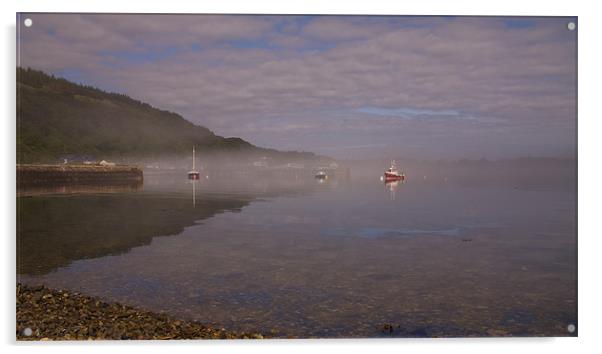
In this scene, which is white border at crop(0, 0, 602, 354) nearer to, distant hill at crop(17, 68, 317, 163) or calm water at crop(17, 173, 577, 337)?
calm water at crop(17, 173, 577, 337)

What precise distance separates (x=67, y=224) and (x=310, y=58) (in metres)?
13.7

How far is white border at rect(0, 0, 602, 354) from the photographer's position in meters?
8.13

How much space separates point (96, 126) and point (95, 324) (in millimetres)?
7531

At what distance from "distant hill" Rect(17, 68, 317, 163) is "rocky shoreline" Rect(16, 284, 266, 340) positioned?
291 cm

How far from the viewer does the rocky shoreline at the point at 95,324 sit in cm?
740

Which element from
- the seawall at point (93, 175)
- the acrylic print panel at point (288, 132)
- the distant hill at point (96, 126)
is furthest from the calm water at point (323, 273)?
the seawall at point (93, 175)

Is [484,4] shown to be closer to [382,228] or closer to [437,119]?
[437,119]

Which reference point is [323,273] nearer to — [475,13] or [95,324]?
[95,324]

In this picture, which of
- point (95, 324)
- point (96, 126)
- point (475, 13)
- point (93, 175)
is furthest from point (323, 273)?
point (93, 175)

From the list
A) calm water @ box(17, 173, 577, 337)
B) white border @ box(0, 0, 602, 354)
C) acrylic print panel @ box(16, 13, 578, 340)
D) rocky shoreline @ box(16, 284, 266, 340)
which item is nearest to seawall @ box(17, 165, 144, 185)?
calm water @ box(17, 173, 577, 337)

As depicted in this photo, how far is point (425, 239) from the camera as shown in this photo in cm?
1703

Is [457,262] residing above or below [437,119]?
below

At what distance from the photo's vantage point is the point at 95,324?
7.42 m
